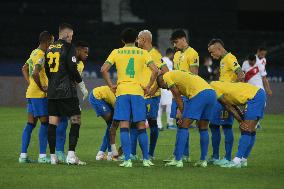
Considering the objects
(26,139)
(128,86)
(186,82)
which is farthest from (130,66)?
(26,139)

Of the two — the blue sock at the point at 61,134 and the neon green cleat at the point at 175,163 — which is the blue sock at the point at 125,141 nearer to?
the neon green cleat at the point at 175,163

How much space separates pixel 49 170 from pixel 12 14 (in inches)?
686

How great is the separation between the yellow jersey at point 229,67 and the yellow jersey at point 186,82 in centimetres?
122

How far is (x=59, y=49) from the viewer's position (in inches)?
552

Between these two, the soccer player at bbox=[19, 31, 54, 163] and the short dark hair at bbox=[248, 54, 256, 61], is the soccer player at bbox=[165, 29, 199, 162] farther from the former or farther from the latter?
the short dark hair at bbox=[248, 54, 256, 61]

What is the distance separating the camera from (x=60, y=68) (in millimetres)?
14031

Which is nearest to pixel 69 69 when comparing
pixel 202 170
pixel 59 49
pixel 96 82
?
pixel 59 49

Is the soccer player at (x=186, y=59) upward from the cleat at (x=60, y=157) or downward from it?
upward

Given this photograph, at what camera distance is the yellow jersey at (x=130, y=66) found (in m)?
13.8

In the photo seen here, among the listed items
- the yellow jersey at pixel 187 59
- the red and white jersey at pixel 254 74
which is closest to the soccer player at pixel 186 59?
the yellow jersey at pixel 187 59

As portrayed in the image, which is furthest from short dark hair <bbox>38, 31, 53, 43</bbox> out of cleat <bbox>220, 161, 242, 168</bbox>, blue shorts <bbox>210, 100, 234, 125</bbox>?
cleat <bbox>220, 161, 242, 168</bbox>

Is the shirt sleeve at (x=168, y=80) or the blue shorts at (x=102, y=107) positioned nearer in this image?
the shirt sleeve at (x=168, y=80)

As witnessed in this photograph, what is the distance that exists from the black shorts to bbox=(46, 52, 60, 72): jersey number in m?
0.49

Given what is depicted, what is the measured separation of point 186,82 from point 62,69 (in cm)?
189
